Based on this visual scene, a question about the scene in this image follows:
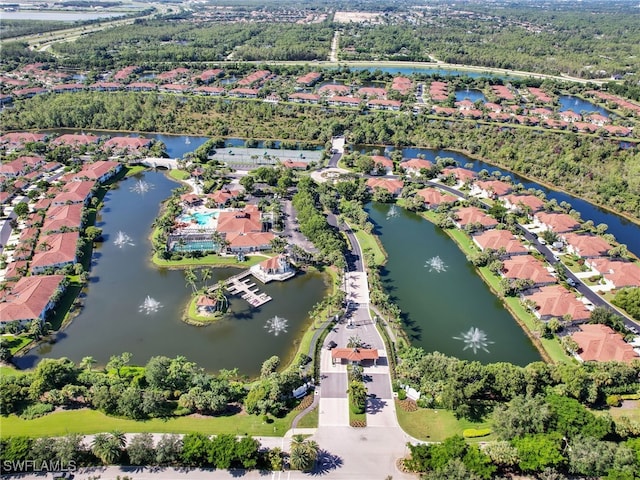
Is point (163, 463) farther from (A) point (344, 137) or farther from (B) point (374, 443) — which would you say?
(A) point (344, 137)

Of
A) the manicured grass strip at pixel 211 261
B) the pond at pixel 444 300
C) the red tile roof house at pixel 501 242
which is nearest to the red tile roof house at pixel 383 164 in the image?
the pond at pixel 444 300

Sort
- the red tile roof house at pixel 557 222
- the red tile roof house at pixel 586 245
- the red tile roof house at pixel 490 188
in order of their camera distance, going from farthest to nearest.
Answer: the red tile roof house at pixel 490 188
the red tile roof house at pixel 557 222
the red tile roof house at pixel 586 245

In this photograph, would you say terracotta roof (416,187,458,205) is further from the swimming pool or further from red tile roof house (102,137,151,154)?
red tile roof house (102,137,151,154)

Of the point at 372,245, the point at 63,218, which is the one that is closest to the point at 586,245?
the point at 372,245

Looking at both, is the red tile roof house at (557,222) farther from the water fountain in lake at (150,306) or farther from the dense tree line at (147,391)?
the water fountain in lake at (150,306)

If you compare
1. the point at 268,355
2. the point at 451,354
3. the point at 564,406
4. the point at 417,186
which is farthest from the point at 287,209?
the point at 564,406

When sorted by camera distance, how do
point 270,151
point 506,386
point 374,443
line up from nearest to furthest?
1. point 374,443
2. point 506,386
3. point 270,151
